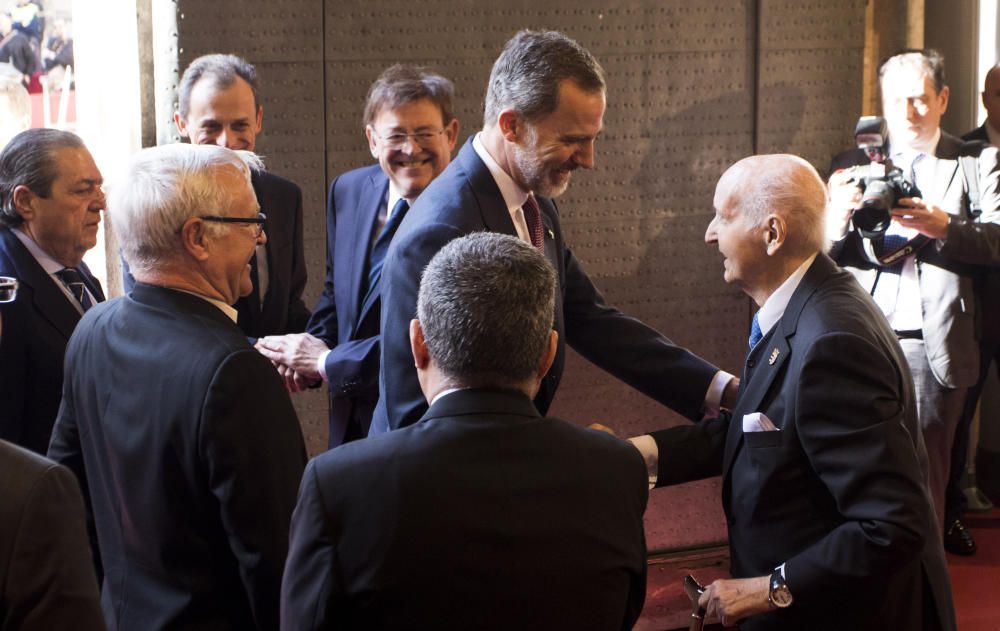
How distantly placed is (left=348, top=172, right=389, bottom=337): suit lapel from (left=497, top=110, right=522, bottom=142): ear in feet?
2.92

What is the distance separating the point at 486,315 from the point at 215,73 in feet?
8.27

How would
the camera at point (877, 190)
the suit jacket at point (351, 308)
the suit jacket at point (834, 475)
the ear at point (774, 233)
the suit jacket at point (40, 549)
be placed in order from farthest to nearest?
the camera at point (877, 190) → the suit jacket at point (351, 308) → the ear at point (774, 233) → the suit jacket at point (834, 475) → the suit jacket at point (40, 549)

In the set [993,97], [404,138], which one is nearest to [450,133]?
[404,138]

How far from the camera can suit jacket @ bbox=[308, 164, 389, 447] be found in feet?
11.1

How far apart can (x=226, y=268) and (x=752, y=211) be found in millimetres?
1140

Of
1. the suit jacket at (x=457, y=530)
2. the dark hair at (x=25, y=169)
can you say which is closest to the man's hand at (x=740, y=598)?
the suit jacket at (x=457, y=530)

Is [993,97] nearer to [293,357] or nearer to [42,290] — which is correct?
[293,357]

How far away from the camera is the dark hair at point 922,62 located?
473 centimetres

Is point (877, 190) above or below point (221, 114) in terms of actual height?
below

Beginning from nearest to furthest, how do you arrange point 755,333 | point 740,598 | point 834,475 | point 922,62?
point 834,475 → point 740,598 → point 755,333 → point 922,62

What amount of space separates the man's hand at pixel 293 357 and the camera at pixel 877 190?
83.5 inches

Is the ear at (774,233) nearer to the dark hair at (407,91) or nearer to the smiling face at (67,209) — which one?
the dark hair at (407,91)

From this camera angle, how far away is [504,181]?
9.37 ft

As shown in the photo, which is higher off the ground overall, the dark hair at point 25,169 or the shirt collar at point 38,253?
the dark hair at point 25,169
